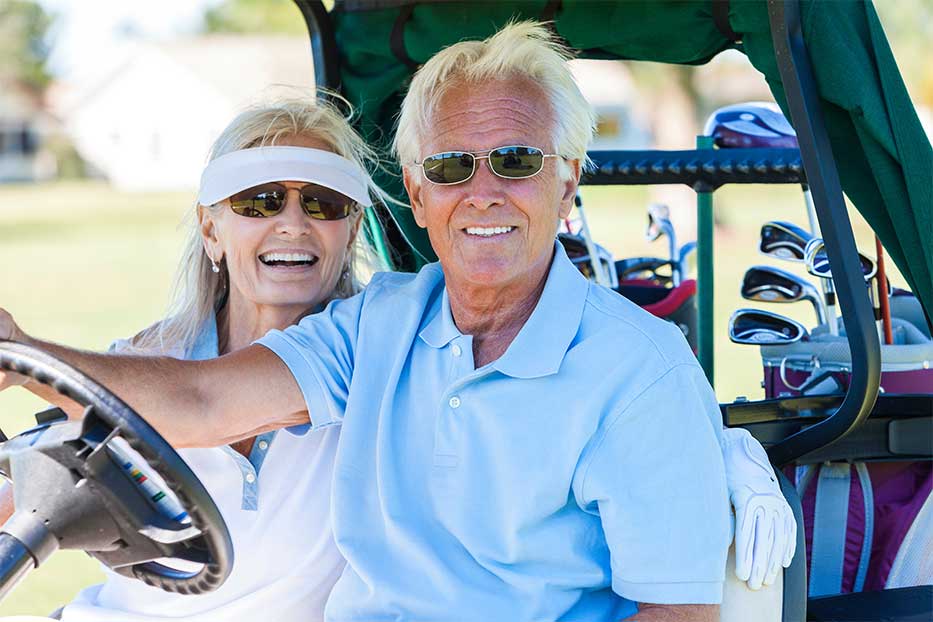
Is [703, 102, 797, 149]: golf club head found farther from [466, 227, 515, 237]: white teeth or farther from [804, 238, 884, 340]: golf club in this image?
[466, 227, 515, 237]: white teeth

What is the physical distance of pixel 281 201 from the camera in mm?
2361

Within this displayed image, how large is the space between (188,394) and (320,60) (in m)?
1.27

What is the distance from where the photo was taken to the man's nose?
208cm

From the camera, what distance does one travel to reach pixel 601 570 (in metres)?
1.96

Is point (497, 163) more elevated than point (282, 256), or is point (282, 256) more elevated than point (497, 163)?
point (497, 163)

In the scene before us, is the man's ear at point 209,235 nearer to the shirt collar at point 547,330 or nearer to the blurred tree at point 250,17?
the shirt collar at point 547,330

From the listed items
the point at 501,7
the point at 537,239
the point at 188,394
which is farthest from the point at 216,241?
the point at 501,7

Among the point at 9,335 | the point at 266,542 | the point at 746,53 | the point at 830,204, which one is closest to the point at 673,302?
the point at 746,53

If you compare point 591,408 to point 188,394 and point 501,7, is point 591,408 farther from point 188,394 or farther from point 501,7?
point 501,7

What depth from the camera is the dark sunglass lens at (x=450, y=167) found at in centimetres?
209

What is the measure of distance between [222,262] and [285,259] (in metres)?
0.22

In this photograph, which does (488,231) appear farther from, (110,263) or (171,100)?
(171,100)

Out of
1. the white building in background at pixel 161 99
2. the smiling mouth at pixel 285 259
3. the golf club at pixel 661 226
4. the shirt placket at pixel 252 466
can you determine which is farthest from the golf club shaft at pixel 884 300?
the white building in background at pixel 161 99

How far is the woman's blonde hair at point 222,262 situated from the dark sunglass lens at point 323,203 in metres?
0.09
